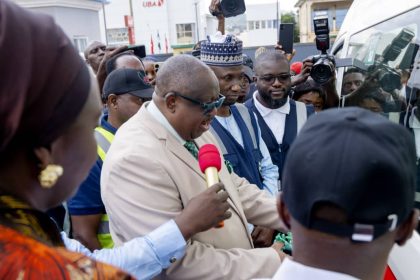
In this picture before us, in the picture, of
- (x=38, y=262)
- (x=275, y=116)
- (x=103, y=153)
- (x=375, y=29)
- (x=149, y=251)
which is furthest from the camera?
(x=275, y=116)

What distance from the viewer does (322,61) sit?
400 centimetres

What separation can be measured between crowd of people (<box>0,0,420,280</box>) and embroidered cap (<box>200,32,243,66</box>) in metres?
0.01

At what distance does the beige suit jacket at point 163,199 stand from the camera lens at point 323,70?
7.54 feet

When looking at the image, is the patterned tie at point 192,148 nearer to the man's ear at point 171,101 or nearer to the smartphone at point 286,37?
the man's ear at point 171,101

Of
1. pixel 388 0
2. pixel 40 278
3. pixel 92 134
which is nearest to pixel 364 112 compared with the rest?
pixel 92 134

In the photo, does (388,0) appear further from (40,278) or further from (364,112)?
(40,278)

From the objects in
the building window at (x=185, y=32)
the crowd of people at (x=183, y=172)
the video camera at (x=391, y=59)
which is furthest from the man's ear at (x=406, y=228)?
the building window at (x=185, y=32)

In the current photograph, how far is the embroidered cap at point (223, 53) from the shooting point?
10.8ft

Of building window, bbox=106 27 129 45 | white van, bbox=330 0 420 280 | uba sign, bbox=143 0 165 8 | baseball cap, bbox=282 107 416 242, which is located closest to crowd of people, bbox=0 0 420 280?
baseball cap, bbox=282 107 416 242

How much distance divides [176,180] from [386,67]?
1.80 metres

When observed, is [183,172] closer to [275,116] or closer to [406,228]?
[406,228]

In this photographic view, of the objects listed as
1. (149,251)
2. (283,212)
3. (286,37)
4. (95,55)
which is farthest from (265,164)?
(95,55)

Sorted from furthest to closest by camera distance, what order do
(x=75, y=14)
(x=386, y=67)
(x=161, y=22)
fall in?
(x=161, y=22) → (x=75, y=14) → (x=386, y=67)

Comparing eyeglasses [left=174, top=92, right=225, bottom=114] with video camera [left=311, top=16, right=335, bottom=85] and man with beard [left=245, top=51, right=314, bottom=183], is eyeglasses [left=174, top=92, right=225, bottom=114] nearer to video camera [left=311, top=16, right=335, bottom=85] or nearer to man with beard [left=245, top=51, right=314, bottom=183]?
man with beard [left=245, top=51, right=314, bottom=183]
